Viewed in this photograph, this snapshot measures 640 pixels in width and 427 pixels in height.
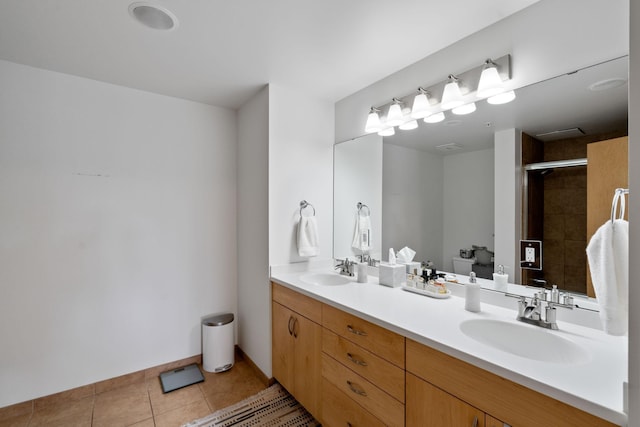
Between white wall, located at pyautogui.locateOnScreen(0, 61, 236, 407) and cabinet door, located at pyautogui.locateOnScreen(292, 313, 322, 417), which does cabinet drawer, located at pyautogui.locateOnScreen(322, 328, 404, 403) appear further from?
white wall, located at pyautogui.locateOnScreen(0, 61, 236, 407)

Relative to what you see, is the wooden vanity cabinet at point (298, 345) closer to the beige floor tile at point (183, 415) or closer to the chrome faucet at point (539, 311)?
the beige floor tile at point (183, 415)

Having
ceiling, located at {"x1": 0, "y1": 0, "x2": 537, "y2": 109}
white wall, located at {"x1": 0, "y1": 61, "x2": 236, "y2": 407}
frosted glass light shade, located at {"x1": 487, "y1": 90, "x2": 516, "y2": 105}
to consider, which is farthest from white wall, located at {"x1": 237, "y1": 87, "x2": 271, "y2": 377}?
frosted glass light shade, located at {"x1": 487, "y1": 90, "x2": 516, "y2": 105}

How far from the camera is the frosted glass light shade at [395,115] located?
1991mm

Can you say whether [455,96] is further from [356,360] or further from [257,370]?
[257,370]

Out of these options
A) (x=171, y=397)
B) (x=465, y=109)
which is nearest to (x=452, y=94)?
(x=465, y=109)

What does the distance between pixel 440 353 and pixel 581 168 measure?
40.2 inches

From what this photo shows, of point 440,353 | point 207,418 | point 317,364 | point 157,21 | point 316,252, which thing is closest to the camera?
point 440,353

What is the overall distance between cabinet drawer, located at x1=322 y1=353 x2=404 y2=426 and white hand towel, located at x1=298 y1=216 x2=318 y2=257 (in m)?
0.81

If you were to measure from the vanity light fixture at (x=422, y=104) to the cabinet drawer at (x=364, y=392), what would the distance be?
1.57 meters

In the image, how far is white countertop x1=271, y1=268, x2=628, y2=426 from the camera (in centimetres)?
79

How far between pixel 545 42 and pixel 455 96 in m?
0.43

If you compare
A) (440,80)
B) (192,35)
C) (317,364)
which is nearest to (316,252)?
(317,364)

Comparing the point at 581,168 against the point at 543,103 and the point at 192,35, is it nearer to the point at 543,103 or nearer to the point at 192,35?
the point at 543,103

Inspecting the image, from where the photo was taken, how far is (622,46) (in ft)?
3.76
